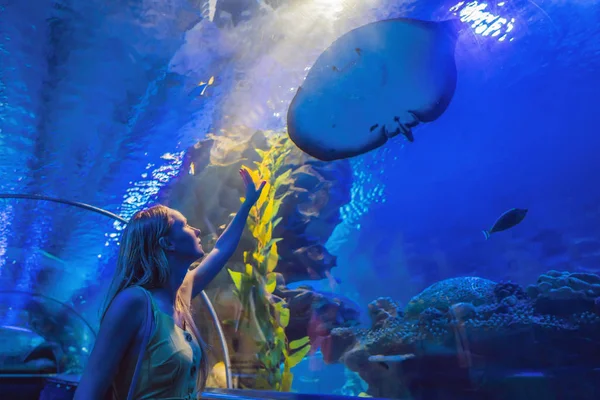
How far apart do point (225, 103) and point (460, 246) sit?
10.5ft

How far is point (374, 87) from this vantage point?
3223 mm

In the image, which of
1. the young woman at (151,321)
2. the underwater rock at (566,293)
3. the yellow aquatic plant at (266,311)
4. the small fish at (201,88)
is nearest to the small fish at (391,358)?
the yellow aquatic plant at (266,311)

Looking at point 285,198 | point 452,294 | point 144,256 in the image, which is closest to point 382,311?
point 452,294

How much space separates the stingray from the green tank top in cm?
259

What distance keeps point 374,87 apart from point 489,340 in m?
2.41

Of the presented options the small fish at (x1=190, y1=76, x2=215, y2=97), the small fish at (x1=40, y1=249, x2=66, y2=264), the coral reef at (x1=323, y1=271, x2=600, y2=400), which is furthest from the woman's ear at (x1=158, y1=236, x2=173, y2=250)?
the small fish at (x1=40, y1=249, x2=66, y2=264)

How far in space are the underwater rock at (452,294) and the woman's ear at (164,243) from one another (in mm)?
2847

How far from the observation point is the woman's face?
1.23 m

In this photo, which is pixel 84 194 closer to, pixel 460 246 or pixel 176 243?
pixel 176 243

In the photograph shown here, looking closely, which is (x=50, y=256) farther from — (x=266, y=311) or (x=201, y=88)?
(x=266, y=311)

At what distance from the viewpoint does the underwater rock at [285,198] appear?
4.64m

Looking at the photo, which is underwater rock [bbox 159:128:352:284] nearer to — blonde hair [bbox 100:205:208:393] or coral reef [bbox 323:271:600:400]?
coral reef [bbox 323:271:600:400]

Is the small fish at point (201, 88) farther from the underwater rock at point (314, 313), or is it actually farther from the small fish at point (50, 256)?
the small fish at point (50, 256)

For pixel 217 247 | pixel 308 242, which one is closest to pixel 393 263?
pixel 308 242
